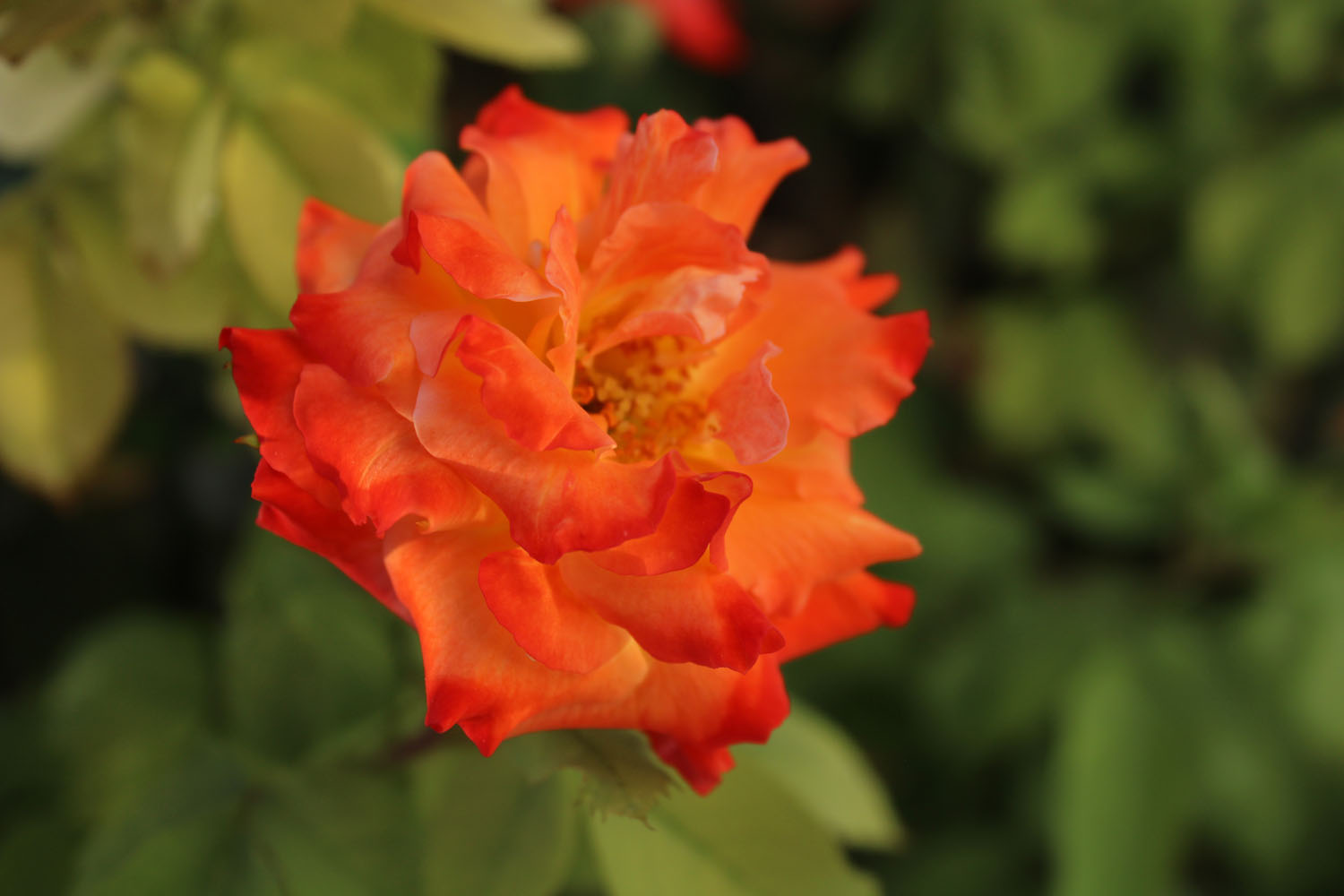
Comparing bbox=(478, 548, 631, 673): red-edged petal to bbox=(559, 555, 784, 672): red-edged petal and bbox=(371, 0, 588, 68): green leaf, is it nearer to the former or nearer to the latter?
bbox=(559, 555, 784, 672): red-edged petal

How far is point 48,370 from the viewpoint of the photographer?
50cm

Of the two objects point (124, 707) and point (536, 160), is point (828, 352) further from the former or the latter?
point (124, 707)

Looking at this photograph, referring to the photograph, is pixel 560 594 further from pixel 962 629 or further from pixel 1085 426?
pixel 1085 426

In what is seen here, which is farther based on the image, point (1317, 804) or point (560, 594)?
point (1317, 804)

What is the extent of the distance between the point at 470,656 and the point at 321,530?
0.06 meters

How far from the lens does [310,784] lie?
0.48 metres

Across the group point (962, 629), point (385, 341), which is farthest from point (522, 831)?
point (962, 629)

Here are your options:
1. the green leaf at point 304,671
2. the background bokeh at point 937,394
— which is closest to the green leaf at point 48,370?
the background bokeh at point 937,394

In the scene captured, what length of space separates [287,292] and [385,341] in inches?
7.0

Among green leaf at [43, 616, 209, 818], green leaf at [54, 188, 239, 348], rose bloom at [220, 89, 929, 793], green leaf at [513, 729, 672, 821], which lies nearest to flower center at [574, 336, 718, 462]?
rose bloom at [220, 89, 929, 793]

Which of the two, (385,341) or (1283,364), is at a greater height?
(385,341)

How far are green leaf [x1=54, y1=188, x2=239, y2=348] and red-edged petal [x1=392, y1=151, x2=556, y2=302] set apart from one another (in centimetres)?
21

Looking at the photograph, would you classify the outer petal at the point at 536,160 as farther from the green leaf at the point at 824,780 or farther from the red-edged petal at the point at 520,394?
the green leaf at the point at 824,780

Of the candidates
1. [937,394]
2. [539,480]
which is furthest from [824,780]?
[937,394]
